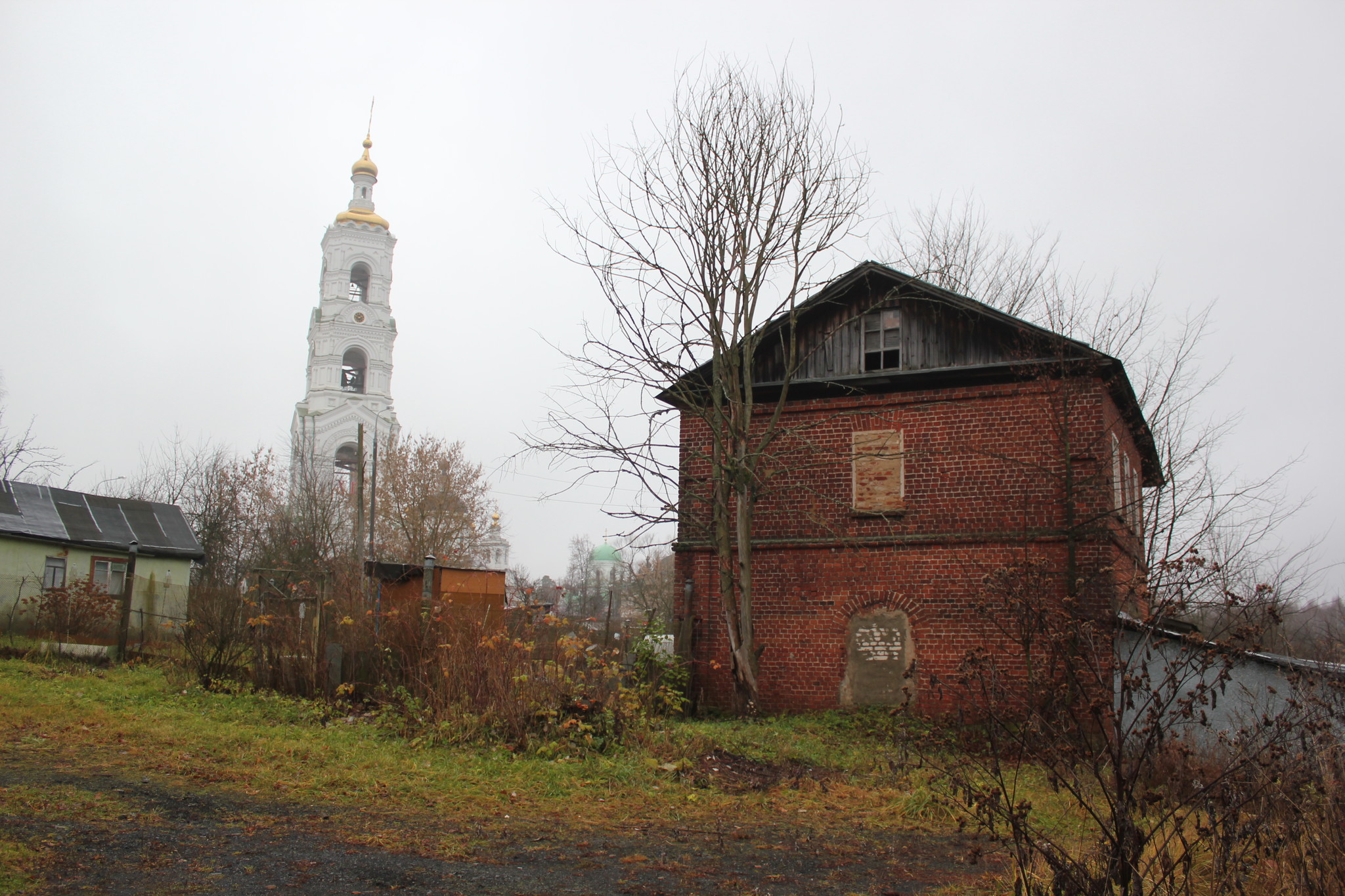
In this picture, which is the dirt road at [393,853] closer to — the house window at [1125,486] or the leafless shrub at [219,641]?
the leafless shrub at [219,641]

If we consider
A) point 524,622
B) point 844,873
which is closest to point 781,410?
point 524,622

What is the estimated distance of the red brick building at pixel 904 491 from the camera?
14.0 m

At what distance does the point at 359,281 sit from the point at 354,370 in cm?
504

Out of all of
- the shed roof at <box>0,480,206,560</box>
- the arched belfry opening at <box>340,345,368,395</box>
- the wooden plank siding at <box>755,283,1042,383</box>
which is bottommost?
the shed roof at <box>0,480,206,560</box>

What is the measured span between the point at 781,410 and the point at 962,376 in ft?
9.80

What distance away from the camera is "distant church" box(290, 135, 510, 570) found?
45.3 meters

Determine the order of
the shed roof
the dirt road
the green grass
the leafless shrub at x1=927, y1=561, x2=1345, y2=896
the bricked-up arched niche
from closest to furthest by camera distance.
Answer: the leafless shrub at x1=927, y1=561, x2=1345, y2=896 < the dirt road < the green grass < the bricked-up arched niche < the shed roof

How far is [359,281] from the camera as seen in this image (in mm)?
48250

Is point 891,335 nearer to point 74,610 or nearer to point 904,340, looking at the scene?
point 904,340

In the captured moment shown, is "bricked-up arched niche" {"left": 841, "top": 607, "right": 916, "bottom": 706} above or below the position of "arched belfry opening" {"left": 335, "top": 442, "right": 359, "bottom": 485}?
below

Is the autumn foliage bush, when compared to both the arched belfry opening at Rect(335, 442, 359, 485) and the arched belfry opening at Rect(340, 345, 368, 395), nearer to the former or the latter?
the arched belfry opening at Rect(335, 442, 359, 485)

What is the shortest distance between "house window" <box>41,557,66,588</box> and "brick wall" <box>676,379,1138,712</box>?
18386 mm

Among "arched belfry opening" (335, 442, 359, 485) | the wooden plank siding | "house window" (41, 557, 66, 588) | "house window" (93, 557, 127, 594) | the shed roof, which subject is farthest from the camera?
"arched belfry opening" (335, 442, 359, 485)

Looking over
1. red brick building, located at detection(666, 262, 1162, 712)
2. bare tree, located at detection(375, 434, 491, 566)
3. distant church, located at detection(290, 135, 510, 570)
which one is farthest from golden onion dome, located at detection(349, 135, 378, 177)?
red brick building, located at detection(666, 262, 1162, 712)
